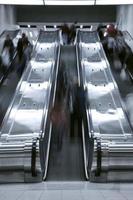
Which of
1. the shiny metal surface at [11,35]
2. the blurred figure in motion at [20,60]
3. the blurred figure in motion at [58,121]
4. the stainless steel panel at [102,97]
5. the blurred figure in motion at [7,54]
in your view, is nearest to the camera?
the stainless steel panel at [102,97]

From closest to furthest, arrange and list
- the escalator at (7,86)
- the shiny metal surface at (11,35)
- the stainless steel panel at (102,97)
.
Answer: the stainless steel panel at (102,97)
the escalator at (7,86)
the shiny metal surface at (11,35)

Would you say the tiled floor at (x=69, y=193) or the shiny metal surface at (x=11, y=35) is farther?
the shiny metal surface at (x=11, y=35)

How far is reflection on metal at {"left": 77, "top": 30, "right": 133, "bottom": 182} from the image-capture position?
872 cm

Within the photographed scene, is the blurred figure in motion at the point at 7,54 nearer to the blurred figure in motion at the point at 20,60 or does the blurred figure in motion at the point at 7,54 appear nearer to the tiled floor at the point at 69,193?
the blurred figure in motion at the point at 20,60

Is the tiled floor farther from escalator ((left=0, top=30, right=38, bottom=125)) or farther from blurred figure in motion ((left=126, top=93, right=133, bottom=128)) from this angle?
escalator ((left=0, top=30, right=38, bottom=125))

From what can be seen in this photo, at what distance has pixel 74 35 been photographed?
23672mm

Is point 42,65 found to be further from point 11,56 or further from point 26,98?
point 26,98

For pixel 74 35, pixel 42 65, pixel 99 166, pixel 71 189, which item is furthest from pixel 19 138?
pixel 74 35

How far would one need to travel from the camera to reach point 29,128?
1060 centimetres

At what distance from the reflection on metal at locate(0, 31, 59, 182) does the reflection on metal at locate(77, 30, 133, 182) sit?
3.24 ft

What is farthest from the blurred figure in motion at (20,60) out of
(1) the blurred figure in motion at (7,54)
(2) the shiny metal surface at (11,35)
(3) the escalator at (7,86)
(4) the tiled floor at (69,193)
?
(4) the tiled floor at (69,193)

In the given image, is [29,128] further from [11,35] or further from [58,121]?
[11,35]

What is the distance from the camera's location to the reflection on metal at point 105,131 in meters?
8.72

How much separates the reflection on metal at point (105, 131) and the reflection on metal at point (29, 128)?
99cm
